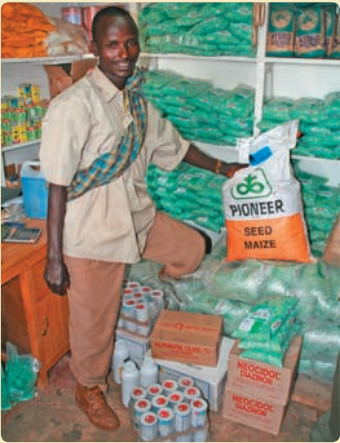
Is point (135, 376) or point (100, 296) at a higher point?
point (100, 296)

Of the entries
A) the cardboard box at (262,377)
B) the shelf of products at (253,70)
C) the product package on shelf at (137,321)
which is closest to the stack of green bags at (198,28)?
the shelf of products at (253,70)

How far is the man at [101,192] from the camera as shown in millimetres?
1517

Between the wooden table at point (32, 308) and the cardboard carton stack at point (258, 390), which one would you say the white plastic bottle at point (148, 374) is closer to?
the cardboard carton stack at point (258, 390)

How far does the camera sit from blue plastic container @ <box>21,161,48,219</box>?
2.06 m

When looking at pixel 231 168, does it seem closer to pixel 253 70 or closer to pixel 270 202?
pixel 270 202

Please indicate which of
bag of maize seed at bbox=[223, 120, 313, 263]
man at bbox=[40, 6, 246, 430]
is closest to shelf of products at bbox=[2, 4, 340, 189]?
bag of maize seed at bbox=[223, 120, 313, 263]

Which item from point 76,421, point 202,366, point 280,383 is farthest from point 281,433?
point 76,421

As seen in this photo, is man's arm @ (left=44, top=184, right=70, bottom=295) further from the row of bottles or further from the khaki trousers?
the row of bottles

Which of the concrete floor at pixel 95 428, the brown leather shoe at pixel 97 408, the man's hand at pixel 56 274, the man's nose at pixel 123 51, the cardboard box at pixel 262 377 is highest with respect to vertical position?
the man's nose at pixel 123 51

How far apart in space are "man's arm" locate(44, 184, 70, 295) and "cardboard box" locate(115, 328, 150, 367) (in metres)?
0.53

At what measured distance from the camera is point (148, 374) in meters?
1.90

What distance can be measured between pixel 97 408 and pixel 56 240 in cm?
77

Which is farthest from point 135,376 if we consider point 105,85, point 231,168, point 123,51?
point 123,51

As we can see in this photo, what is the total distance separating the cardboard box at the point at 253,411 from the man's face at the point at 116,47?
1311 millimetres
